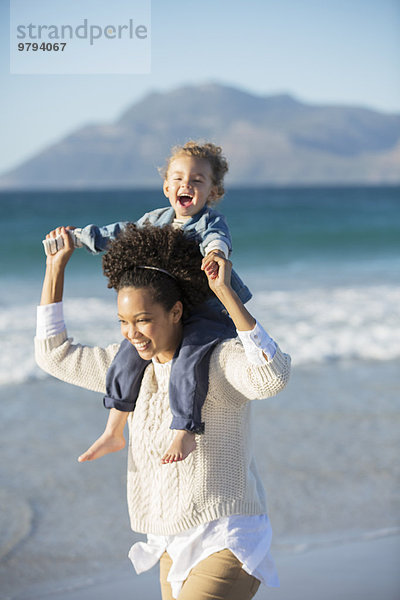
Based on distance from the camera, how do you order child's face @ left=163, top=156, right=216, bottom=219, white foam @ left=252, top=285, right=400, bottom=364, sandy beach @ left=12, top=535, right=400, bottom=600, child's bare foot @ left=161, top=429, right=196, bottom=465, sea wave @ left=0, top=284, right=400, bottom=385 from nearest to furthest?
child's bare foot @ left=161, top=429, right=196, bottom=465
child's face @ left=163, top=156, right=216, bottom=219
sandy beach @ left=12, top=535, right=400, bottom=600
sea wave @ left=0, top=284, right=400, bottom=385
white foam @ left=252, top=285, right=400, bottom=364

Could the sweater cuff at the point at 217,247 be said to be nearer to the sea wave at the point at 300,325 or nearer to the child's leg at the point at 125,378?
the child's leg at the point at 125,378

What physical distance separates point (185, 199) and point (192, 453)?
755mm

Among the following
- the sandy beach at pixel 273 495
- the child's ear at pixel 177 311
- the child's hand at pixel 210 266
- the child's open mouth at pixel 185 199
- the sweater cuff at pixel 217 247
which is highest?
the child's open mouth at pixel 185 199

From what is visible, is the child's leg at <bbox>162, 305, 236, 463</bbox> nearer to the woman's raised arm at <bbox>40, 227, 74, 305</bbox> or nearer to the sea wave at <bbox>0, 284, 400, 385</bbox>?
the woman's raised arm at <bbox>40, 227, 74, 305</bbox>

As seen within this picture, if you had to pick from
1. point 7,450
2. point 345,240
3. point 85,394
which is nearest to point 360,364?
point 85,394

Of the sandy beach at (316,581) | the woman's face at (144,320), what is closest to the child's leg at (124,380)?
the woman's face at (144,320)

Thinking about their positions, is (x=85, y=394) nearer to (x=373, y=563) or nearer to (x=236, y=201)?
(x=373, y=563)

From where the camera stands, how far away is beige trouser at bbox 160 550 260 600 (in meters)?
1.90

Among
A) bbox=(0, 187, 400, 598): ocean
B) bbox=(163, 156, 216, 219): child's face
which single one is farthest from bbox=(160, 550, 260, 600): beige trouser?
bbox=(0, 187, 400, 598): ocean

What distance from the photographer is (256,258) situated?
16625mm

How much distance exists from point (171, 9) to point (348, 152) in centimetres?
→ 3900

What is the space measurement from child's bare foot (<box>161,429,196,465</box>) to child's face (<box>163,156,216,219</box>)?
2.23 feet

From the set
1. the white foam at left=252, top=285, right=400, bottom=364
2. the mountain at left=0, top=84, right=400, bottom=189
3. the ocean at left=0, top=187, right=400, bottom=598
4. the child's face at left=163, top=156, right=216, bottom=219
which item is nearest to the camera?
the child's face at left=163, top=156, right=216, bottom=219

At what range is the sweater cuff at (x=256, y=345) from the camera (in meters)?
1.78
